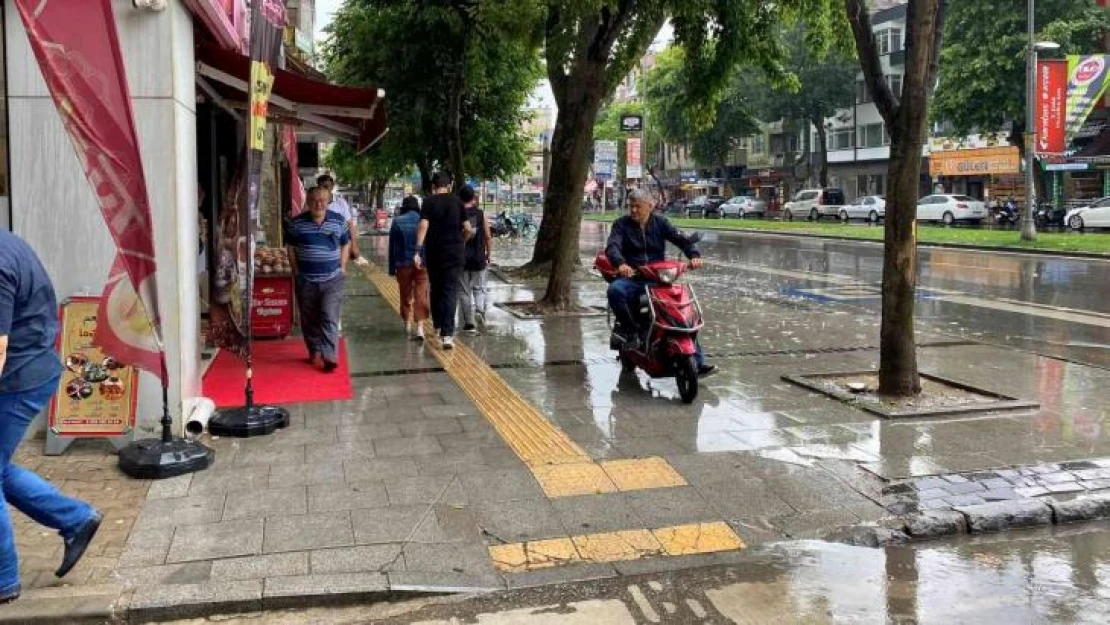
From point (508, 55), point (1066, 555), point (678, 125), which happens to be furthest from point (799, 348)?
point (678, 125)

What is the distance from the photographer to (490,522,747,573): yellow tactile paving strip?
4.66 metres

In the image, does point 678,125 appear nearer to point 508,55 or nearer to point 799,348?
point 508,55

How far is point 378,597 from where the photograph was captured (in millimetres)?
4289

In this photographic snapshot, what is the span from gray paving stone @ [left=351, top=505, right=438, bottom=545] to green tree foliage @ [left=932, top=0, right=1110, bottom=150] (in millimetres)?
37062

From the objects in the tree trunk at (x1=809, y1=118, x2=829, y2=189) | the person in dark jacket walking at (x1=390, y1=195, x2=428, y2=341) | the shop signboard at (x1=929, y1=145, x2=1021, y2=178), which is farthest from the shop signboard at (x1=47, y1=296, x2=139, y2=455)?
the tree trunk at (x1=809, y1=118, x2=829, y2=189)

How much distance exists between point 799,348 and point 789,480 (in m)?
4.82

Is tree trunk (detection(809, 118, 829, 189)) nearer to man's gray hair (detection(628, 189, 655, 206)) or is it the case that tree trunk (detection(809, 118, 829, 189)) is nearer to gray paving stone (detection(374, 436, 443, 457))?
man's gray hair (detection(628, 189, 655, 206))

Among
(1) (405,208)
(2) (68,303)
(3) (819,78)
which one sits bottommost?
(2) (68,303)

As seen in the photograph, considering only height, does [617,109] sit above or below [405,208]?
above

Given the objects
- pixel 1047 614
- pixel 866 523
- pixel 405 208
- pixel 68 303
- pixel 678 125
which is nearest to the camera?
pixel 1047 614

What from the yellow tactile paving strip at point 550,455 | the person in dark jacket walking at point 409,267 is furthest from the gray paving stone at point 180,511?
the person in dark jacket walking at point 409,267

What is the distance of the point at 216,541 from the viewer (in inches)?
188

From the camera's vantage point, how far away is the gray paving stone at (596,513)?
16.5 feet

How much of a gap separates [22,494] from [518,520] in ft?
7.65
